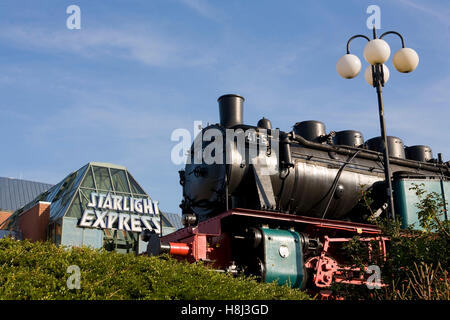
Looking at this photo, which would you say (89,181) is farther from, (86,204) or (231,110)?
(231,110)

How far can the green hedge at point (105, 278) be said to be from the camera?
5.44m

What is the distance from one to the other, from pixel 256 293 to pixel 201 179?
501 centimetres

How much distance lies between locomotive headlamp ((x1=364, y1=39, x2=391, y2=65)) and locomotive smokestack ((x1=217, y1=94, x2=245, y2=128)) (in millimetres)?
3520

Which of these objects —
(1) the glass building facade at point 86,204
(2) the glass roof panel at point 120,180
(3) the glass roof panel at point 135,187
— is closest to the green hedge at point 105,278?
(1) the glass building facade at point 86,204

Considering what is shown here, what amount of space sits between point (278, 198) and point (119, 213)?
20236 mm

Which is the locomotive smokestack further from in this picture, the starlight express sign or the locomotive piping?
the starlight express sign

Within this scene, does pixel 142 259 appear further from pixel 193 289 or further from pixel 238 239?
pixel 238 239

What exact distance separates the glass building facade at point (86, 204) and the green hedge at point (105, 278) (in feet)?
67.3

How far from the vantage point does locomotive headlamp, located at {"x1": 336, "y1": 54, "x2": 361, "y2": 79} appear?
9578 mm

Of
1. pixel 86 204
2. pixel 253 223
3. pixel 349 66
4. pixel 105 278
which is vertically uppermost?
pixel 86 204

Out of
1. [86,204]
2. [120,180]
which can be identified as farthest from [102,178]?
[86,204]

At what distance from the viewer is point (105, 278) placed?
19.5ft

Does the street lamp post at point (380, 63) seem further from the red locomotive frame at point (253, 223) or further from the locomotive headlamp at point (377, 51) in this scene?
the red locomotive frame at point (253, 223)

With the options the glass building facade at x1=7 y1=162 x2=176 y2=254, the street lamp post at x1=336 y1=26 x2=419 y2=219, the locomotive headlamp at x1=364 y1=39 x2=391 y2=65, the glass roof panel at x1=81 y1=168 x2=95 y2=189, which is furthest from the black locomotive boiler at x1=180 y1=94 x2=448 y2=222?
the glass roof panel at x1=81 y1=168 x2=95 y2=189
